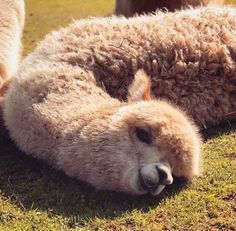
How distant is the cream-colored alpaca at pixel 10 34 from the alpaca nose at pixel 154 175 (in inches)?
128

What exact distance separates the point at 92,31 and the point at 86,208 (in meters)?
2.31

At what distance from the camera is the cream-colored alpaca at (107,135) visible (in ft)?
12.9

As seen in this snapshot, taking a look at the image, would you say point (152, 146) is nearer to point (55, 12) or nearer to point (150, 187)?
point (150, 187)

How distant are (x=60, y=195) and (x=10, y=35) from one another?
3879 millimetres

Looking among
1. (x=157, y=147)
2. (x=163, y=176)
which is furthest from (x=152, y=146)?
(x=163, y=176)

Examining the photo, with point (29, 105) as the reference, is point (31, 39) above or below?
below

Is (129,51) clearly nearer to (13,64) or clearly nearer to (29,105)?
(29,105)

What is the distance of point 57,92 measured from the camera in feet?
15.9

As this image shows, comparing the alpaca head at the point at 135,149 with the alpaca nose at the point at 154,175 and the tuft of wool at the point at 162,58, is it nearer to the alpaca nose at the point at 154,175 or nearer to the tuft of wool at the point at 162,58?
the alpaca nose at the point at 154,175

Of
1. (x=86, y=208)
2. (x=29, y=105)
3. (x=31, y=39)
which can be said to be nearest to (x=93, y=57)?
(x=29, y=105)

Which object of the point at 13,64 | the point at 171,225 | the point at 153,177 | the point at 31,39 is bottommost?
the point at 31,39

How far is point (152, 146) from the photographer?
3979 mm

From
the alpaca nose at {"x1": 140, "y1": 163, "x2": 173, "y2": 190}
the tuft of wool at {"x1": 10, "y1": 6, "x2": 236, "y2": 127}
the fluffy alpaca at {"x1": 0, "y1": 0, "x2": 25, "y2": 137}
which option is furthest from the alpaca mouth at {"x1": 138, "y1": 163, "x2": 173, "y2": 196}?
the fluffy alpaca at {"x1": 0, "y1": 0, "x2": 25, "y2": 137}

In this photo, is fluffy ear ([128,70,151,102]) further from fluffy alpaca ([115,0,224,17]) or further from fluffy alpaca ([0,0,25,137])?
fluffy alpaca ([115,0,224,17])
